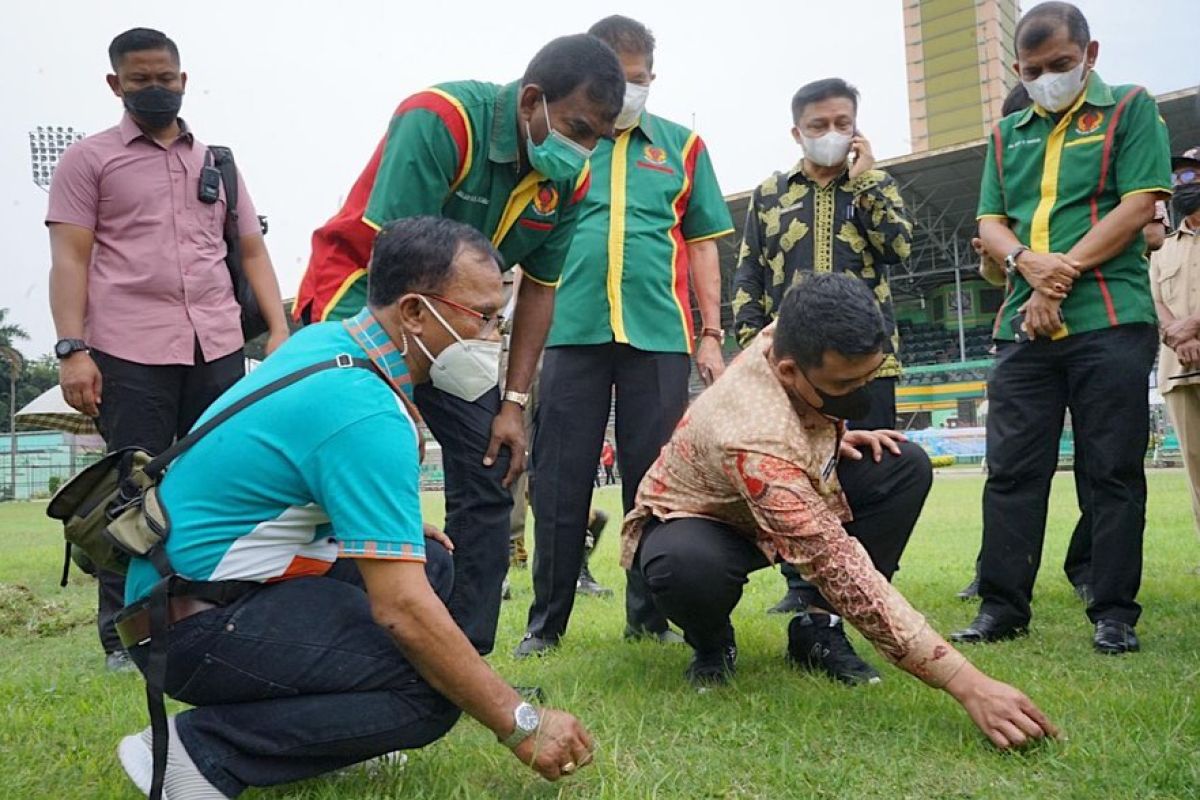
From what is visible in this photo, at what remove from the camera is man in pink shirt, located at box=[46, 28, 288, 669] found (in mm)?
3609

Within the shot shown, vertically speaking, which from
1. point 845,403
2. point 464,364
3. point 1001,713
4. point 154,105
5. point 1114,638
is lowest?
point 1114,638

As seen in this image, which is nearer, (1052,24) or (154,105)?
(1052,24)

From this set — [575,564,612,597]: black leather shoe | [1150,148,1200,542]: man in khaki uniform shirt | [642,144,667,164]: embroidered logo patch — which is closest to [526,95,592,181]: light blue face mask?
[642,144,667,164]: embroidered logo patch

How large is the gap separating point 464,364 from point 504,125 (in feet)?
3.12

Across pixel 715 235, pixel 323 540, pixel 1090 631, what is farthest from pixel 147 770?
pixel 1090 631

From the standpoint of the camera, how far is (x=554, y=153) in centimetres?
288

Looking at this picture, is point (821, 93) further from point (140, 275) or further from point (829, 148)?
point (140, 275)

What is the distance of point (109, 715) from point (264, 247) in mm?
2045

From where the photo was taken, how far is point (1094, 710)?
249 cm

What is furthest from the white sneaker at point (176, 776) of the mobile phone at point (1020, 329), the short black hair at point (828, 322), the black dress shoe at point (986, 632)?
the mobile phone at point (1020, 329)

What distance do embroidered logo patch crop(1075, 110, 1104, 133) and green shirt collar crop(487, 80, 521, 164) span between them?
2105 millimetres

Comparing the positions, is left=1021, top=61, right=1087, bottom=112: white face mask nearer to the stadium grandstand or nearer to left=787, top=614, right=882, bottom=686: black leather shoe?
left=787, top=614, right=882, bottom=686: black leather shoe

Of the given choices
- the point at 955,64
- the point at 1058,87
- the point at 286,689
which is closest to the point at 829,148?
the point at 1058,87

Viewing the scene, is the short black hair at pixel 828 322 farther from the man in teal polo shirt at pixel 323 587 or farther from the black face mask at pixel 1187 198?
the black face mask at pixel 1187 198
